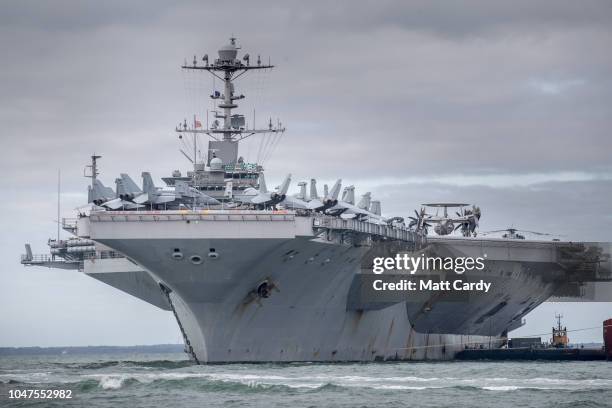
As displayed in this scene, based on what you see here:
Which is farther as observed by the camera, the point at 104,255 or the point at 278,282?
the point at 104,255

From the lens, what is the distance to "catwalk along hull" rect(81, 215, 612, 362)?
37.4 meters

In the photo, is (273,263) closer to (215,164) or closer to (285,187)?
(285,187)

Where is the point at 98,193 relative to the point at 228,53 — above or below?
below

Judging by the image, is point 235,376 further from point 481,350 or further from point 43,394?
point 481,350

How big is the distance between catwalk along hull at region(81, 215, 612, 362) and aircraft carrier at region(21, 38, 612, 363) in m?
0.05

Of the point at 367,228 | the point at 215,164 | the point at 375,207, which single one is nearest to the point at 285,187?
the point at 367,228

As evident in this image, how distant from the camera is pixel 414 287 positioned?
5134 cm

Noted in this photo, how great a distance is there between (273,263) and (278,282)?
53.8 inches

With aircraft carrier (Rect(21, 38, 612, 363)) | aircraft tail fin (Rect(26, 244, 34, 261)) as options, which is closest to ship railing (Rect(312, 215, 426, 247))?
aircraft carrier (Rect(21, 38, 612, 363))

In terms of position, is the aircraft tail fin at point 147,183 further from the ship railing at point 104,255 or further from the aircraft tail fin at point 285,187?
the ship railing at point 104,255

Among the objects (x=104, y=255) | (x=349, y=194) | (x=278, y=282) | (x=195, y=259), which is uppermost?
(x=349, y=194)

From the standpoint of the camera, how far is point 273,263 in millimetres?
39594

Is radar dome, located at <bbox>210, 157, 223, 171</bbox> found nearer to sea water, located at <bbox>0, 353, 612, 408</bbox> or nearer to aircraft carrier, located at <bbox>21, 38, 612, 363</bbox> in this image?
aircraft carrier, located at <bbox>21, 38, 612, 363</bbox>

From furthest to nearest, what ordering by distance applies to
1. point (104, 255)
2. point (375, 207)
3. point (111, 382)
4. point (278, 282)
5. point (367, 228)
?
point (375, 207), point (104, 255), point (367, 228), point (278, 282), point (111, 382)
